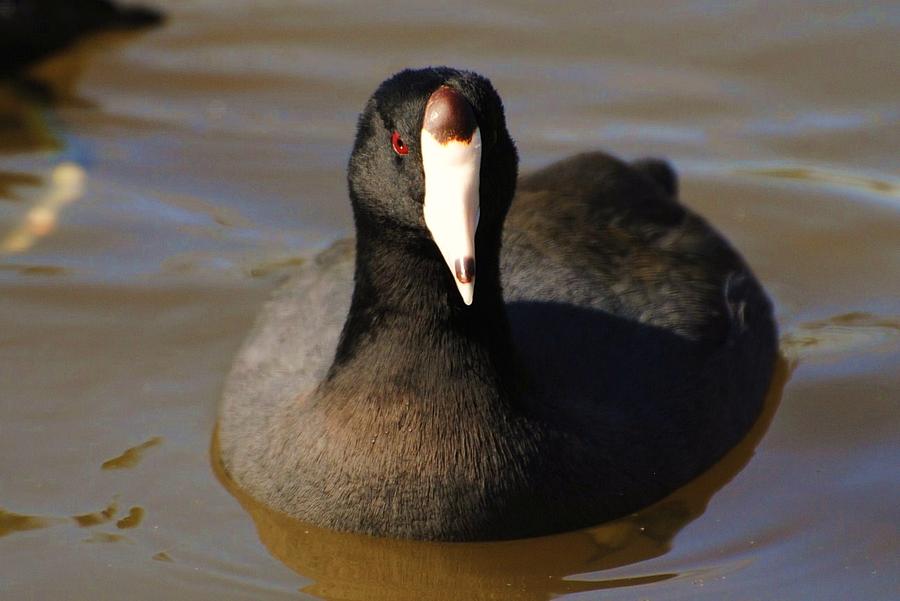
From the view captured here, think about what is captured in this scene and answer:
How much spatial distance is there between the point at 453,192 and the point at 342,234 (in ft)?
7.64

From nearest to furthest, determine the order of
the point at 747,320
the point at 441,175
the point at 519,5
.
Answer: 1. the point at 441,175
2. the point at 747,320
3. the point at 519,5

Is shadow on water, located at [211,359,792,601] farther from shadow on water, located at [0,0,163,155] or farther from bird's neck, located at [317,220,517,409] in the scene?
shadow on water, located at [0,0,163,155]

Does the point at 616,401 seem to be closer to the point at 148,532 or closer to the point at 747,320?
the point at 747,320

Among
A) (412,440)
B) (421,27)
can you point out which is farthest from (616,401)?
(421,27)

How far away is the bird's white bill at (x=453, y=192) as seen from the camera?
3311 millimetres

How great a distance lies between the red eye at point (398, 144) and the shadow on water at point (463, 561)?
3.11 ft


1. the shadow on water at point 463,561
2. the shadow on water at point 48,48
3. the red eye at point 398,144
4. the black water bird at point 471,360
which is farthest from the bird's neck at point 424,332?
the shadow on water at point 48,48

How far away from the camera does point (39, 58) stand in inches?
276

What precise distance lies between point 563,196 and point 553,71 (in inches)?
99.6

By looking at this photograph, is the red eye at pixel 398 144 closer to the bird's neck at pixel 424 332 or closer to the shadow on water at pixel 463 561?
the bird's neck at pixel 424 332

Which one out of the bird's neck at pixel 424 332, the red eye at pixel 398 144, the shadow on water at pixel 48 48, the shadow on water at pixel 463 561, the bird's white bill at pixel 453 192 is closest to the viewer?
the bird's white bill at pixel 453 192

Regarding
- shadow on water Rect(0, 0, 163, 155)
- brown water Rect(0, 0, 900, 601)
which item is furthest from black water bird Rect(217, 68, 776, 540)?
shadow on water Rect(0, 0, 163, 155)

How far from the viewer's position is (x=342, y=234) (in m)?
5.62

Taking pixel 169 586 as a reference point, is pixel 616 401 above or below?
above
